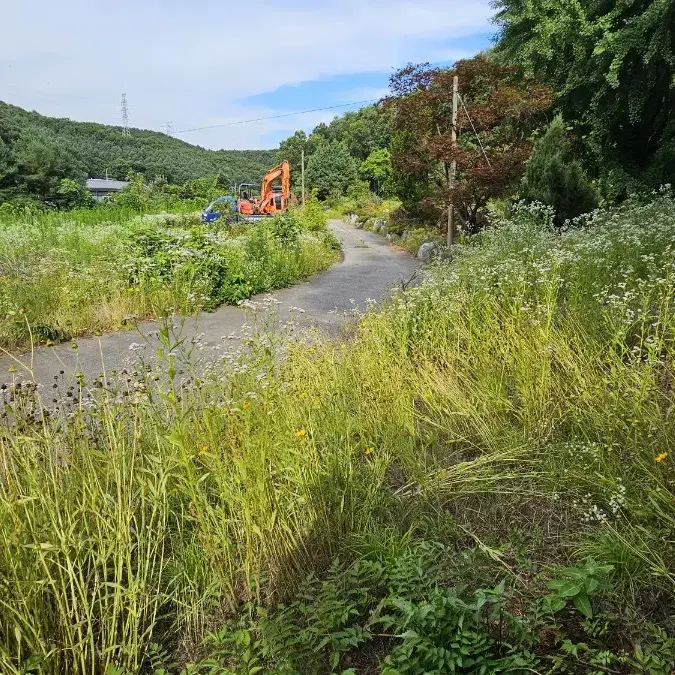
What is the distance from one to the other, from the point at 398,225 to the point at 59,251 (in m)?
13.4

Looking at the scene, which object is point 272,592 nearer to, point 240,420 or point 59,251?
point 240,420

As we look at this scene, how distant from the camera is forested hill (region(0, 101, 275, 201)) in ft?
136

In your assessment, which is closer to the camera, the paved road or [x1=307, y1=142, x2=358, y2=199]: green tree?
the paved road

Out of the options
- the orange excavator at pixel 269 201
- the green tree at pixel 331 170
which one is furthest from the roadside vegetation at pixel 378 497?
the green tree at pixel 331 170

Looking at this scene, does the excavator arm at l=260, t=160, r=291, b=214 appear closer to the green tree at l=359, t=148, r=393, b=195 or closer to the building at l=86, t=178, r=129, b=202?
the green tree at l=359, t=148, r=393, b=195

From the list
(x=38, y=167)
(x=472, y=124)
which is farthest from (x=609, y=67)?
(x=38, y=167)

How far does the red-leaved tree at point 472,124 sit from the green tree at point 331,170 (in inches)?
1384

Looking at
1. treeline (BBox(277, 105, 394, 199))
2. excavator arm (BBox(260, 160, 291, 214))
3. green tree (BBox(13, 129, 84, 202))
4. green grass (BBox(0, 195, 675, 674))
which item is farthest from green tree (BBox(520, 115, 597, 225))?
green tree (BBox(13, 129, 84, 202))

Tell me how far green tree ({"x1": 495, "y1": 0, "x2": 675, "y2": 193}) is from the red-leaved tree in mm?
635

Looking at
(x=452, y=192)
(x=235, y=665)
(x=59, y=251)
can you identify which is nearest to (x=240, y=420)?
(x=235, y=665)

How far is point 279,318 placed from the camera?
6.82m

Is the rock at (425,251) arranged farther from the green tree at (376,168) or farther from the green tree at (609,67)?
the green tree at (376,168)

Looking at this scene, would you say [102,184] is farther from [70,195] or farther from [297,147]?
[70,195]

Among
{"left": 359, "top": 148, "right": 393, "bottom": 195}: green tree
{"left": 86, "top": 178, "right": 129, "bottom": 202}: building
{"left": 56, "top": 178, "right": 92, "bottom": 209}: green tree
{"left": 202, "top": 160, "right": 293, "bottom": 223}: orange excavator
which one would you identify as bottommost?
{"left": 202, "top": 160, "right": 293, "bottom": 223}: orange excavator
